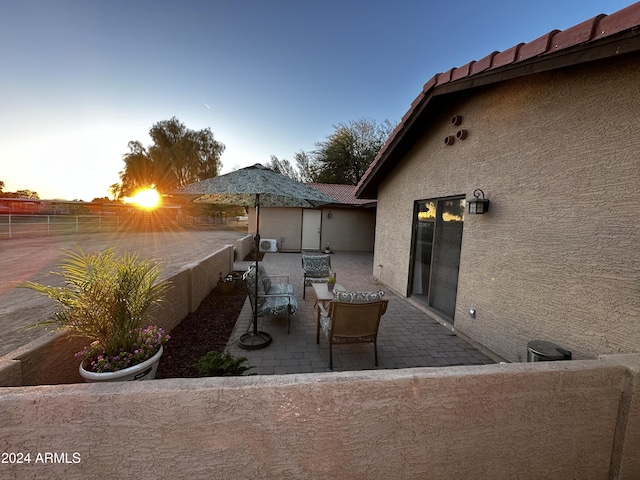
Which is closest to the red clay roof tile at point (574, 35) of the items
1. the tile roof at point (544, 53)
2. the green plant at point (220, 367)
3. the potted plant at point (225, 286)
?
the tile roof at point (544, 53)

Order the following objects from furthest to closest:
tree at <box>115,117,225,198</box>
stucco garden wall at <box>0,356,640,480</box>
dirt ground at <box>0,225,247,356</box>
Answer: tree at <box>115,117,225,198</box>
dirt ground at <box>0,225,247,356</box>
stucco garden wall at <box>0,356,640,480</box>

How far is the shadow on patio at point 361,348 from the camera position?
3.63 m

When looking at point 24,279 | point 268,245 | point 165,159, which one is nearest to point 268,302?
point 24,279

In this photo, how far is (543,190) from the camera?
3201 mm

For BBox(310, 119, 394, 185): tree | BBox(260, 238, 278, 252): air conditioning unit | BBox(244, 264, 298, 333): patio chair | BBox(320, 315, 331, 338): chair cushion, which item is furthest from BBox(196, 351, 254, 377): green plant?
BBox(310, 119, 394, 185): tree

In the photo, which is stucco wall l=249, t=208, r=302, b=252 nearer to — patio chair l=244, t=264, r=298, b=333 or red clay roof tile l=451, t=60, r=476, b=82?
patio chair l=244, t=264, r=298, b=333

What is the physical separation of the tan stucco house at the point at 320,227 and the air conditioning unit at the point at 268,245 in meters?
0.39

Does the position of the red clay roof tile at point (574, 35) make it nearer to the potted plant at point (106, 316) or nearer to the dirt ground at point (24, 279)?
the potted plant at point (106, 316)

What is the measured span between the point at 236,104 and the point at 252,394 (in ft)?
34.7

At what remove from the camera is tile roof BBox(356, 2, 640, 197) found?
2.15 metres

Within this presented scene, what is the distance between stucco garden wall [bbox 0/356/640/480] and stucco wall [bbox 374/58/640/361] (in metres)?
1.16

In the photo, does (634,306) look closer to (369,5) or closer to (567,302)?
(567,302)

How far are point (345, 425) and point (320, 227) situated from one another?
45.7ft

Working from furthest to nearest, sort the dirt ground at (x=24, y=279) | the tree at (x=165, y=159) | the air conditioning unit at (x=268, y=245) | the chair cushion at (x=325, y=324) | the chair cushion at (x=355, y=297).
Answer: the tree at (x=165, y=159) < the air conditioning unit at (x=268, y=245) < the dirt ground at (x=24, y=279) < the chair cushion at (x=325, y=324) < the chair cushion at (x=355, y=297)
